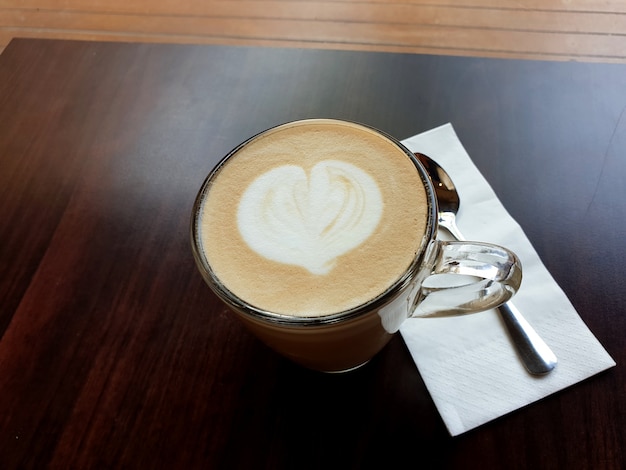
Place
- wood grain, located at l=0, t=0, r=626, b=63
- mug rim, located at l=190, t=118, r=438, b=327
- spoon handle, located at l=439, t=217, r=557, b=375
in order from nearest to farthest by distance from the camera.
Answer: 1. mug rim, located at l=190, t=118, r=438, b=327
2. spoon handle, located at l=439, t=217, r=557, b=375
3. wood grain, located at l=0, t=0, r=626, b=63

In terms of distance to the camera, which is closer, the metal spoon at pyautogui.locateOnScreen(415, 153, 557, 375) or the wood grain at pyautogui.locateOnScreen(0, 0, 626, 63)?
the metal spoon at pyautogui.locateOnScreen(415, 153, 557, 375)

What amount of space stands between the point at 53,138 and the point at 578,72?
85cm

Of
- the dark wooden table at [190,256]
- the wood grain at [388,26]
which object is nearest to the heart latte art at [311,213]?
the dark wooden table at [190,256]

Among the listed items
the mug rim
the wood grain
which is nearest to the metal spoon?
the mug rim

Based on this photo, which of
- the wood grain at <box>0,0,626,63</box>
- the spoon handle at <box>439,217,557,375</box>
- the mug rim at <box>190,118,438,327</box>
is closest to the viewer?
the mug rim at <box>190,118,438,327</box>

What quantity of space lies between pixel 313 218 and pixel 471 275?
0.17 metres

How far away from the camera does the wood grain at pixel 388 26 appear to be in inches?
40.2

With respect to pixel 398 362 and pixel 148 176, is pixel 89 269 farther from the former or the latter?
pixel 398 362

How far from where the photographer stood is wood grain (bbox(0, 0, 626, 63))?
1021 millimetres

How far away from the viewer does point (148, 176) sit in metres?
0.83

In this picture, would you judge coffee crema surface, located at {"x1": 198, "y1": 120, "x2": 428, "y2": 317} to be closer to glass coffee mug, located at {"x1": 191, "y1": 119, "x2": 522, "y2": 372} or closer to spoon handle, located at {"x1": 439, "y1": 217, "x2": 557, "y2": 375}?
glass coffee mug, located at {"x1": 191, "y1": 119, "x2": 522, "y2": 372}

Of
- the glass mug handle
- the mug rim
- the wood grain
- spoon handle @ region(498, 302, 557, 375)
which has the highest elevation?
the wood grain

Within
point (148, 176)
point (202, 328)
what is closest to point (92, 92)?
point (148, 176)

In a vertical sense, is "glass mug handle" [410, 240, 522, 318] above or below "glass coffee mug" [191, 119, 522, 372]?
below
